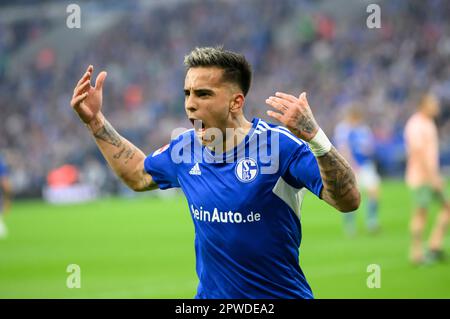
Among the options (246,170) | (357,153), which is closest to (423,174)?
(357,153)

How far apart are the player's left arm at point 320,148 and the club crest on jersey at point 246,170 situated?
0.49 meters

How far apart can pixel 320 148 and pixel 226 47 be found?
96.7ft

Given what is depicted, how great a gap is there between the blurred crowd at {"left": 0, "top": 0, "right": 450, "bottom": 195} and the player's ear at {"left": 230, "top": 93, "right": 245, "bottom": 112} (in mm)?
21717

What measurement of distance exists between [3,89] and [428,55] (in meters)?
20.3

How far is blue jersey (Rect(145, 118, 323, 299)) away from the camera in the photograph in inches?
176

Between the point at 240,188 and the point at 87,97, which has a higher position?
the point at 87,97

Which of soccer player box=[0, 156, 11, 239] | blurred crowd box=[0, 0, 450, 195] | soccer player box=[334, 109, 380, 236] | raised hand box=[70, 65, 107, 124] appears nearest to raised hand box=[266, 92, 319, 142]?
raised hand box=[70, 65, 107, 124]

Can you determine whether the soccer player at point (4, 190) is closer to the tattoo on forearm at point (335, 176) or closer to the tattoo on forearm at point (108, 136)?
the tattoo on forearm at point (108, 136)

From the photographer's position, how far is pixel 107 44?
1462 inches

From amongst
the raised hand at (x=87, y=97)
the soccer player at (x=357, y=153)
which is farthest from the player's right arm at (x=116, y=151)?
the soccer player at (x=357, y=153)

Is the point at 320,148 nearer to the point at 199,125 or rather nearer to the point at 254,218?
the point at 254,218

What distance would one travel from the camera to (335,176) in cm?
412

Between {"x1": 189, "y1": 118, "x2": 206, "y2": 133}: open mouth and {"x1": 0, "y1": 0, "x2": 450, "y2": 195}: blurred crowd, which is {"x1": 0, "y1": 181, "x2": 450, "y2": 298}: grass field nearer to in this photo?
{"x1": 189, "y1": 118, "x2": 206, "y2": 133}: open mouth
